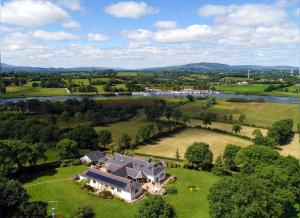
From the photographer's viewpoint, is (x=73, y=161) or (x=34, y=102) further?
(x=34, y=102)

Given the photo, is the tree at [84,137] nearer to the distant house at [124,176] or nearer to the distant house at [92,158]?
the distant house at [92,158]

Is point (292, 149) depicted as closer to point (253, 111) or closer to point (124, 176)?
point (124, 176)

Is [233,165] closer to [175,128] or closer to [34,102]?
[175,128]

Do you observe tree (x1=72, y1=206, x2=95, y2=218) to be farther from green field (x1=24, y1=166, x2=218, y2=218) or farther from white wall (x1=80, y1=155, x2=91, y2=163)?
white wall (x1=80, y1=155, x2=91, y2=163)

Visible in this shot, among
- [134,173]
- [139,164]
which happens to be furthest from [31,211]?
[139,164]

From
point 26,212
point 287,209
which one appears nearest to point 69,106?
point 26,212

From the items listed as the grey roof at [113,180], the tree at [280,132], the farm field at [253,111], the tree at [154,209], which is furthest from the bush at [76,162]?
the farm field at [253,111]
